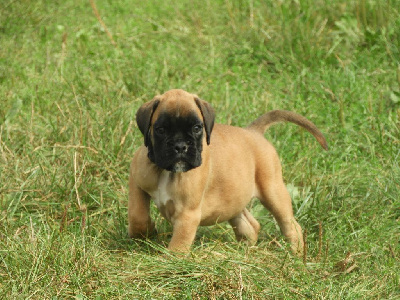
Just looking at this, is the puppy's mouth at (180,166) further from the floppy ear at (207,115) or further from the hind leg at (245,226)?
the hind leg at (245,226)

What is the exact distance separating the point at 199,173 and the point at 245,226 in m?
1.21

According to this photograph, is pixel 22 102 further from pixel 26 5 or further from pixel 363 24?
pixel 363 24

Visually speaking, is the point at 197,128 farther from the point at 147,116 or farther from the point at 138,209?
the point at 138,209

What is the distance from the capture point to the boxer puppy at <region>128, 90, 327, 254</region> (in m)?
5.41

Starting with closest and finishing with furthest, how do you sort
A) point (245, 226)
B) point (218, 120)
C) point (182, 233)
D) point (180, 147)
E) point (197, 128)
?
point (180, 147) → point (197, 128) → point (182, 233) → point (245, 226) → point (218, 120)

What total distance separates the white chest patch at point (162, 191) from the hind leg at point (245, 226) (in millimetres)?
1271

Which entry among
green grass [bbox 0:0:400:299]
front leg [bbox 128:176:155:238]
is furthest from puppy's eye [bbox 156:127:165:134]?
green grass [bbox 0:0:400:299]

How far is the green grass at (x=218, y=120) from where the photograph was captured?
5184mm

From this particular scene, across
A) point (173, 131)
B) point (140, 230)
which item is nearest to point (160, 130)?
point (173, 131)

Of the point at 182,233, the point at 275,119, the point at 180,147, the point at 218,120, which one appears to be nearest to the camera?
the point at 180,147

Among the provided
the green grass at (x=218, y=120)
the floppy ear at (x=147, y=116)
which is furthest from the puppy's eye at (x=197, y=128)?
the green grass at (x=218, y=120)

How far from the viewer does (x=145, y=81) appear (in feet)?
28.9

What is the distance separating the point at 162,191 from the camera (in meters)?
5.70

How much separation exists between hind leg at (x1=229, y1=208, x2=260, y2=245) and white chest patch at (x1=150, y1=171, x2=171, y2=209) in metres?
1.27
